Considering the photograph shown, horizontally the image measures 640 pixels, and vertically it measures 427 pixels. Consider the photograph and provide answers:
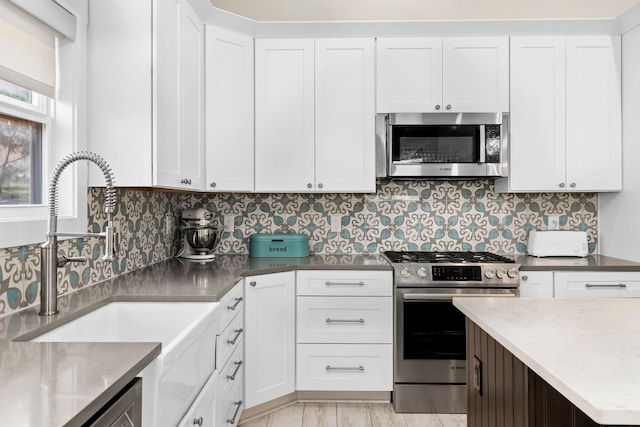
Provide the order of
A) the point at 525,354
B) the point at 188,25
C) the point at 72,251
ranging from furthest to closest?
the point at 188,25
the point at 72,251
the point at 525,354

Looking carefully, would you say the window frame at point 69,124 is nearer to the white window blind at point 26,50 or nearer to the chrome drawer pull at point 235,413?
the white window blind at point 26,50

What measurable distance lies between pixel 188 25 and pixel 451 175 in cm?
187

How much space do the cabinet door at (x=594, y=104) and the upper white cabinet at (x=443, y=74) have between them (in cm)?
46

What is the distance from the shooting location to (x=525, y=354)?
3.67 ft

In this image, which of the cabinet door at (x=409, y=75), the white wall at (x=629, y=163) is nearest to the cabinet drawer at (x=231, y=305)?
the cabinet door at (x=409, y=75)

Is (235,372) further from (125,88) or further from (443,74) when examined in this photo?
(443,74)

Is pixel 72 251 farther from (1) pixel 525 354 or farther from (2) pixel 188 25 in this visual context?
(1) pixel 525 354

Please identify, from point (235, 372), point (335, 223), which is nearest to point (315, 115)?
point (335, 223)

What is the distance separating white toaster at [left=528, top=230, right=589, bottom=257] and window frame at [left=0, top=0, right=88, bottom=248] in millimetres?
2840

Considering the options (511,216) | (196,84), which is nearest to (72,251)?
(196,84)

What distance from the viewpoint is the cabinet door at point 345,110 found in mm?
3094

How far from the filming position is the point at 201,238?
121 inches

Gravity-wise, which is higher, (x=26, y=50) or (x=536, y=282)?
(x=26, y=50)

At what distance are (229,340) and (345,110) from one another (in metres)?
1.68
